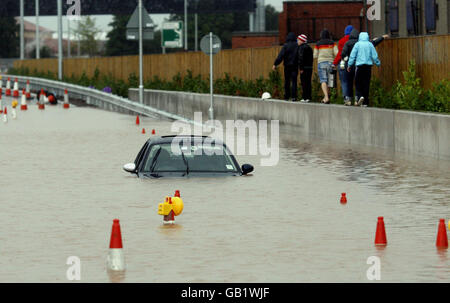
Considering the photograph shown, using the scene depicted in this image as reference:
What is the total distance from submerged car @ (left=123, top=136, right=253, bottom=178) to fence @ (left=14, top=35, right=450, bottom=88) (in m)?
9.60

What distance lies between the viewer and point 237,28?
593 feet

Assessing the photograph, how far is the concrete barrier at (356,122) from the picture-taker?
78.0 feet

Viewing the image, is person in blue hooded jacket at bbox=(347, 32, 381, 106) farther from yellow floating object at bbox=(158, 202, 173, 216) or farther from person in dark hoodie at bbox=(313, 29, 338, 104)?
yellow floating object at bbox=(158, 202, 173, 216)

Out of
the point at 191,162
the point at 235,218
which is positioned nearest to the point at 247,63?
the point at 191,162

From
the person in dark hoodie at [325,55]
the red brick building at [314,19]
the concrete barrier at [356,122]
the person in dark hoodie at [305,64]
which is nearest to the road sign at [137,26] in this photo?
the concrete barrier at [356,122]

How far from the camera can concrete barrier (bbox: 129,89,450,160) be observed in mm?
23781

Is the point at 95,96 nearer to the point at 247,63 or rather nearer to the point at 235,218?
the point at 247,63

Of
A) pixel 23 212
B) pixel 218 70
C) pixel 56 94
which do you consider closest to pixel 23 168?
pixel 23 212

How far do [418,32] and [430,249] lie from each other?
2702 centimetres

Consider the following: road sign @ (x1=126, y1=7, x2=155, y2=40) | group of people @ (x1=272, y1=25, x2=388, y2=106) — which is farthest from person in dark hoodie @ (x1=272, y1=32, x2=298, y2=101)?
road sign @ (x1=126, y1=7, x2=155, y2=40)

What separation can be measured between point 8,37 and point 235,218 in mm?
153191

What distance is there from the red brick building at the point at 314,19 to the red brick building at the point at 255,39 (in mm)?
14358

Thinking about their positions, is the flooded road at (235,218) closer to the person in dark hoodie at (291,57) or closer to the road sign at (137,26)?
the person in dark hoodie at (291,57)

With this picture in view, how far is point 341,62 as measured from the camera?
29.5m
